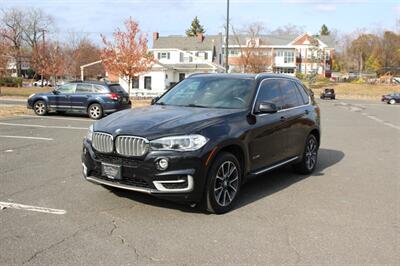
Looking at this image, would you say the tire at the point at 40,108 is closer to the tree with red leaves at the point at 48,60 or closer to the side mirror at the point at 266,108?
the side mirror at the point at 266,108

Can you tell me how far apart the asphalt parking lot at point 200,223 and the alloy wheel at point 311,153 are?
21 cm

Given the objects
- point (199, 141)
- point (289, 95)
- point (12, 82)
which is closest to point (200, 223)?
point (199, 141)

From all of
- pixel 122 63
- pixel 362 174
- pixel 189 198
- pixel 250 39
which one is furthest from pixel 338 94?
pixel 189 198

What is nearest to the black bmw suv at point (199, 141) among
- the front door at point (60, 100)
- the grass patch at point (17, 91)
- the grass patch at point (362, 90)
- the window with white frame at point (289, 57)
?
the front door at point (60, 100)

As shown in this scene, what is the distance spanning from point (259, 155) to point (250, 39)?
206ft

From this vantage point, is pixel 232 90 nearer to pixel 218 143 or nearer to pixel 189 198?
pixel 218 143

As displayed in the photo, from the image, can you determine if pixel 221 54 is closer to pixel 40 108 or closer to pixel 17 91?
pixel 17 91

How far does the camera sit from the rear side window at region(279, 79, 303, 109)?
7.11m

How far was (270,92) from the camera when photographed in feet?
21.9

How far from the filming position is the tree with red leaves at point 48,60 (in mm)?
55875

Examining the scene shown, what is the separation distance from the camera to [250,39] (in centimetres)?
6688

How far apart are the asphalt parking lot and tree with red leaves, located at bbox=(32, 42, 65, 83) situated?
5092 centimetres

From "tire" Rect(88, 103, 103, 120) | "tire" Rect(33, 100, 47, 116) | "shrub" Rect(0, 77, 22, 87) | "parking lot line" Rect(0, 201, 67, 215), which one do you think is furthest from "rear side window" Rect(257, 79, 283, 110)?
"shrub" Rect(0, 77, 22, 87)

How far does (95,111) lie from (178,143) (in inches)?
551
